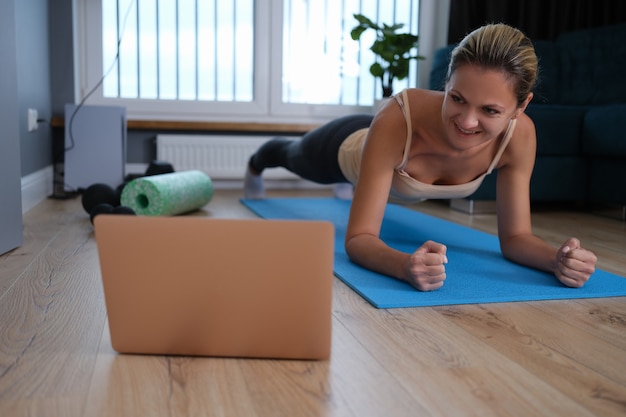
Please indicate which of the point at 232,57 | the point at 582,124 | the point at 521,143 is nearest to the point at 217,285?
the point at 521,143

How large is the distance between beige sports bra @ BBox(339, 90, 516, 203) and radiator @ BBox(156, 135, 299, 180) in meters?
1.81

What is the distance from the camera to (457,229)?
8.16 ft

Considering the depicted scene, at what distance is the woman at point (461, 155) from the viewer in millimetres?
1399

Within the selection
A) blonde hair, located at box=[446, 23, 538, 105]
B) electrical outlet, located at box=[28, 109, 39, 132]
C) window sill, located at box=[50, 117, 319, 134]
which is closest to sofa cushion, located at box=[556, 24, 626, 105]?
window sill, located at box=[50, 117, 319, 134]

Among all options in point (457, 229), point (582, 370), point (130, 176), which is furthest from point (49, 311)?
point (130, 176)

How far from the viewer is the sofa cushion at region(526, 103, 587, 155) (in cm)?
A: 300

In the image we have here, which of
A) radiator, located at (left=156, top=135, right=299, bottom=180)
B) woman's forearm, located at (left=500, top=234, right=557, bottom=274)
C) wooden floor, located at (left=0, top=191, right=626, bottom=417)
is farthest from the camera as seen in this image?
radiator, located at (left=156, top=135, right=299, bottom=180)

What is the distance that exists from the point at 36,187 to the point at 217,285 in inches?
95.5

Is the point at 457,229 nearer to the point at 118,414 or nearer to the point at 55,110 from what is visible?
the point at 118,414

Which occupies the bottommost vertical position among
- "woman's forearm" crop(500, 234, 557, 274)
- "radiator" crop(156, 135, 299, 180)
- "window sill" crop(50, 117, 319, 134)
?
"woman's forearm" crop(500, 234, 557, 274)

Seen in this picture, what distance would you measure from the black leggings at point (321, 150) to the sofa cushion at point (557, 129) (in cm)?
98

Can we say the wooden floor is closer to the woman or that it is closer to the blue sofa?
the woman

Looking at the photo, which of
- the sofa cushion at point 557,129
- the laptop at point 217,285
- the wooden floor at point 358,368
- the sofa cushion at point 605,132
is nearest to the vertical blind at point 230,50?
the sofa cushion at point 557,129

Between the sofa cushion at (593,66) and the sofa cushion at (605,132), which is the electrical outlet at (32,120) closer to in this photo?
the sofa cushion at (605,132)
